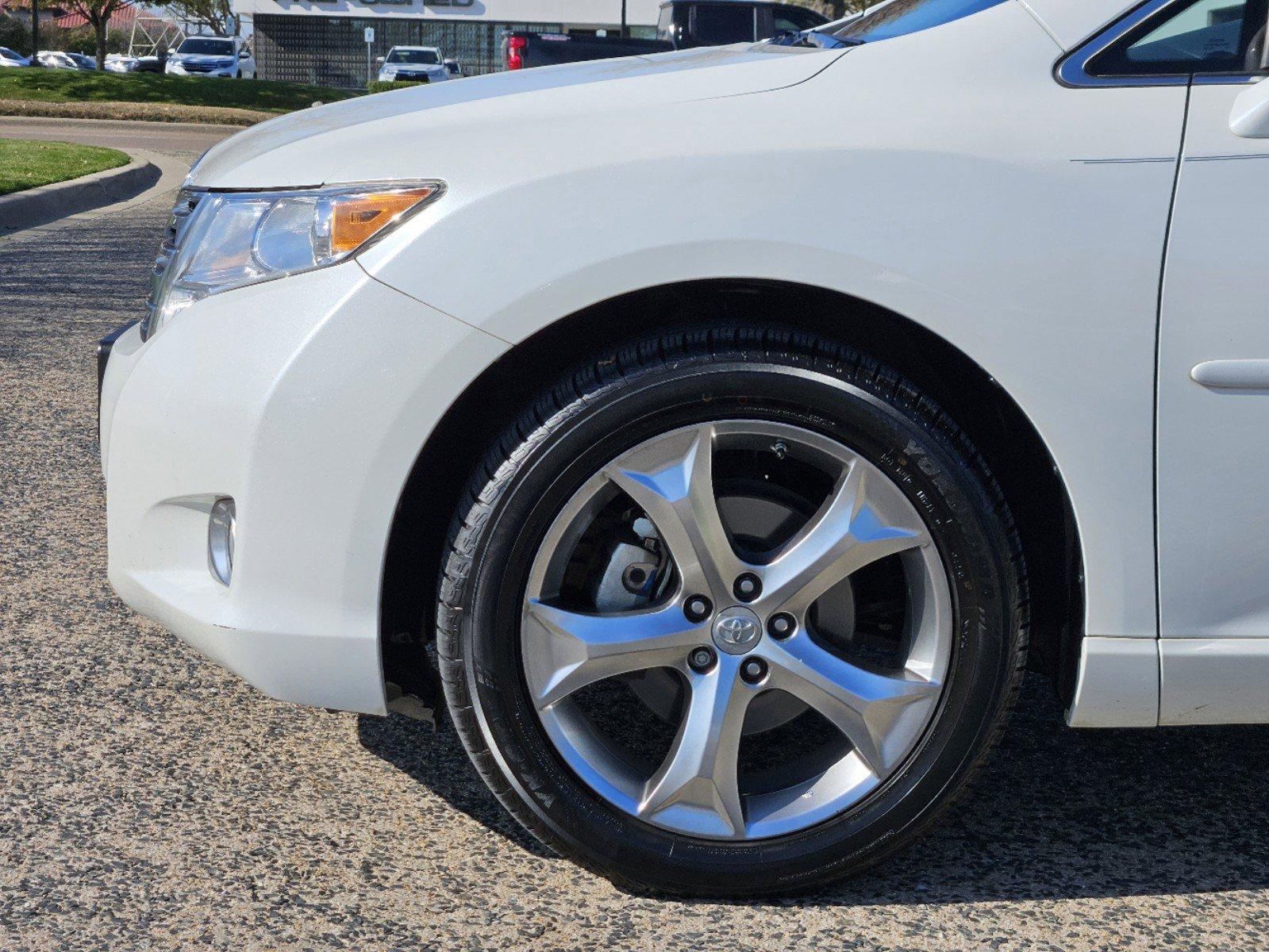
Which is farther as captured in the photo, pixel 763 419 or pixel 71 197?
pixel 71 197

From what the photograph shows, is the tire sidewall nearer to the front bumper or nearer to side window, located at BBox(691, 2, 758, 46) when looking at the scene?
the front bumper

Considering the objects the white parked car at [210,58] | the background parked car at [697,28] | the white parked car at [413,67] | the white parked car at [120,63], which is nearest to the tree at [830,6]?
the background parked car at [697,28]

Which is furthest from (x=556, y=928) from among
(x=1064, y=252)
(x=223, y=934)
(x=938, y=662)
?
(x=1064, y=252)

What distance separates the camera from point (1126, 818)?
233 centimetres

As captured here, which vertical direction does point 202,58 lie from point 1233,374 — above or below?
above

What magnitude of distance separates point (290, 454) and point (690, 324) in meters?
0.61

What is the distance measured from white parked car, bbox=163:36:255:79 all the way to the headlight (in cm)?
4037

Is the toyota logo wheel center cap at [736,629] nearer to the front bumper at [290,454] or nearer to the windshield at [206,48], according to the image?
the front bumper at [290,454]

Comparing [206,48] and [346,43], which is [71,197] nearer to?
[206,48]

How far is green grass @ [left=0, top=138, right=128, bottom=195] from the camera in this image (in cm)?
1090

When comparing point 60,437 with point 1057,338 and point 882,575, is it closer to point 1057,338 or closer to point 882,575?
point 882,575

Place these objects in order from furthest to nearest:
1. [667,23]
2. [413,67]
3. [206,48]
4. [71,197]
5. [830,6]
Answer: [206,48] → [413,67] → [830,6] → [667,23] → [71,197]

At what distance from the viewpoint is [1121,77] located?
1903mm

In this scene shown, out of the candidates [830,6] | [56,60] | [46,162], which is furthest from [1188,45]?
[56,60]
